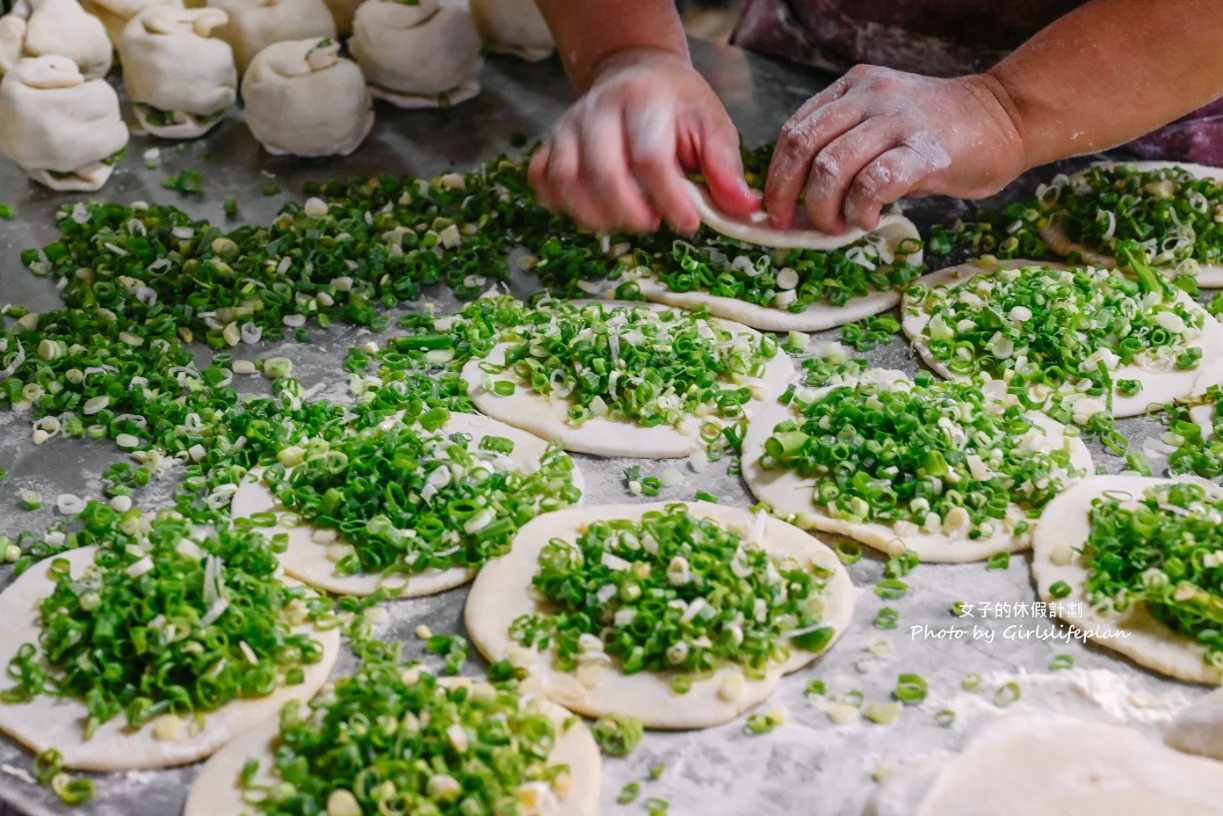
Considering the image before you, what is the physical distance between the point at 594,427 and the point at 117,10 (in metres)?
2.39

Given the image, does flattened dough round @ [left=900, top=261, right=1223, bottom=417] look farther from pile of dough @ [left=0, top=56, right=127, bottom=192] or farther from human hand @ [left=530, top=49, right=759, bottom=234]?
pile of dough @ [left=0, top=56, right=127, bottom=192]

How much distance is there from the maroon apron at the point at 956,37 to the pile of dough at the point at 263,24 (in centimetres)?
158

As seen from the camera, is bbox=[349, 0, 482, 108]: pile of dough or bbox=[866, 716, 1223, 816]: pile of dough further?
bbox=[349, 0, 482, 108]: pile of dough

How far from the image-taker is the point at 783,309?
274 cm

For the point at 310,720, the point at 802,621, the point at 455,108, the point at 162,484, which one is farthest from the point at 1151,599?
the point at 455,108

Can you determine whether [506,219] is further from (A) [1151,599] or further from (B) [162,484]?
(A) [1151,599]

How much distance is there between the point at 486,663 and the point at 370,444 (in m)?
0.50

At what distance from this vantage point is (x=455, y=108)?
12.3 feet

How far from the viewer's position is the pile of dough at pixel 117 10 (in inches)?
145

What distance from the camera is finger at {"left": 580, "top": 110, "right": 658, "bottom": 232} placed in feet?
8.22

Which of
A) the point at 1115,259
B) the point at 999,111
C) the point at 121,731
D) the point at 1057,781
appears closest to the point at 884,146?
the point at 999,111

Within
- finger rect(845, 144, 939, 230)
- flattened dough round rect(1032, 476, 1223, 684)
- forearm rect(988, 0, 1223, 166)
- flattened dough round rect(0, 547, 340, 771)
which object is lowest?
flattened dough round rect(0, 547, 340, 771)

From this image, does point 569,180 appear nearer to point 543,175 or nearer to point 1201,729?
point 543,175

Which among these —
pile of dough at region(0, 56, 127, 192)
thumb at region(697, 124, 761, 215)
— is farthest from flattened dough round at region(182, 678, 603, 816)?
pile of dough at region(0, 56, 127, 192)
